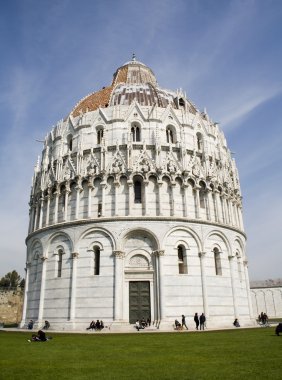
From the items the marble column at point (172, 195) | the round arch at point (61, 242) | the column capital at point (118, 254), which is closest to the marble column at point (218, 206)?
the marble column at point (172, 195)

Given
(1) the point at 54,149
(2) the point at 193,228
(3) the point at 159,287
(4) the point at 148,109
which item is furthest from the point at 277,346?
(1) the point at 54,149

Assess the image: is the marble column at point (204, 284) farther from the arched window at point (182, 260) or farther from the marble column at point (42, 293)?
the marble column at point (42, 293)

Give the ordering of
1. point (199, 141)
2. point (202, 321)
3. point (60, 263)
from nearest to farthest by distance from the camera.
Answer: point (202, 321)
point (60, 263)
point (199, 141)

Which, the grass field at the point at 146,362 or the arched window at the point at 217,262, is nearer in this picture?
the grass field at the point at 146,362

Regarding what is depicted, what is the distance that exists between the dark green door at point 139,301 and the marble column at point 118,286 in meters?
1.08

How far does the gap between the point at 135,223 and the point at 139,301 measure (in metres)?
6.64

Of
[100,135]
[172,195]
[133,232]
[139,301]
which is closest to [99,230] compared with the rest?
[133,232]

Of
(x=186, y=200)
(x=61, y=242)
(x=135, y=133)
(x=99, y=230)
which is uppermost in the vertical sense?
(x=135, y=133)

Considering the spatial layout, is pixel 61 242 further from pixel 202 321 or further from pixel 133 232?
pixel 202 321

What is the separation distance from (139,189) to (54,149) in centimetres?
1190

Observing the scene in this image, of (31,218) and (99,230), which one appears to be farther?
(31,218)

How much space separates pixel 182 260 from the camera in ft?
104

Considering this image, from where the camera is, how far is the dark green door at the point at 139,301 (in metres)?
29.5

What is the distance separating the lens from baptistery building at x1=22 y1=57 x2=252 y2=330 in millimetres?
29984
